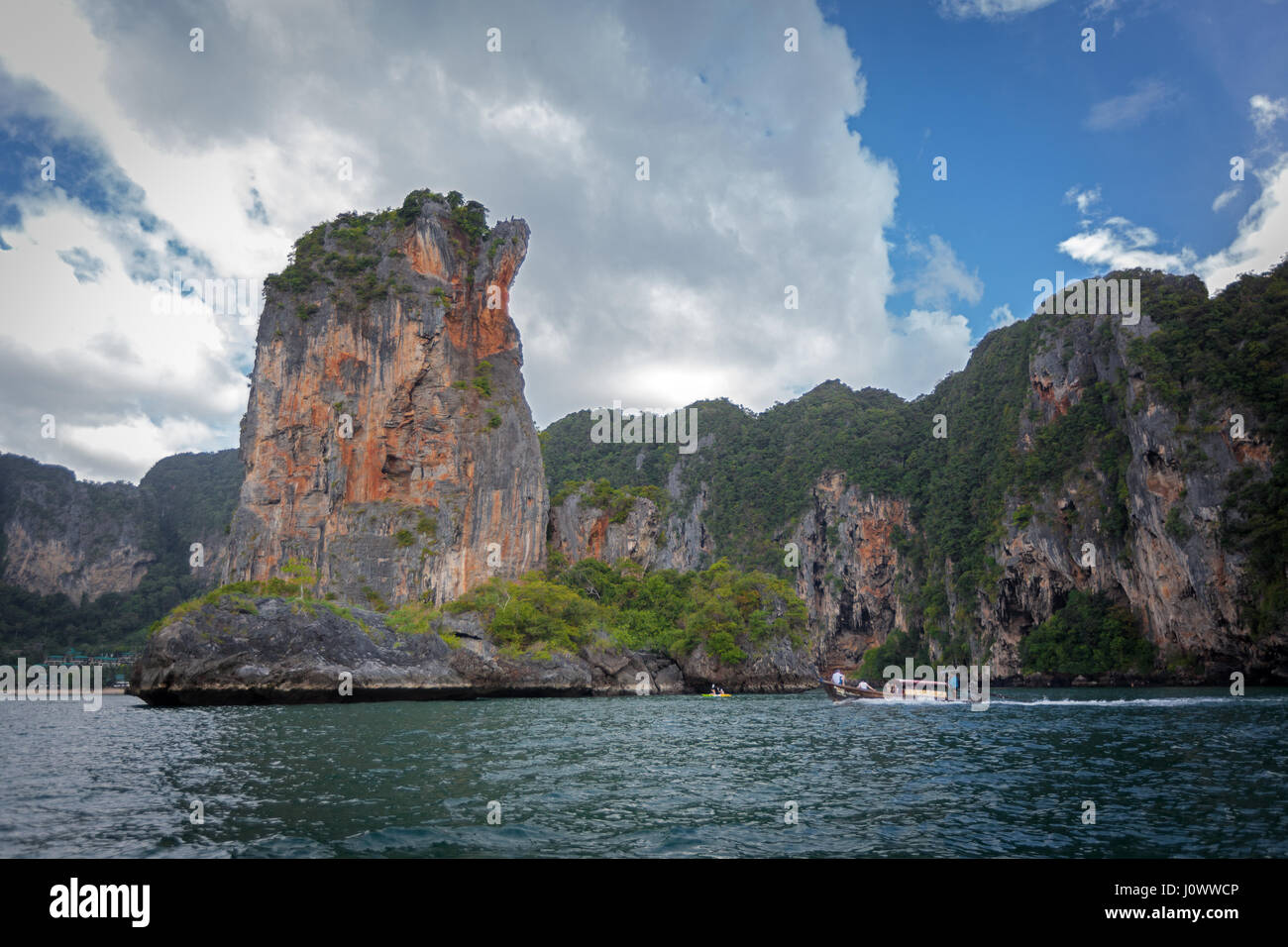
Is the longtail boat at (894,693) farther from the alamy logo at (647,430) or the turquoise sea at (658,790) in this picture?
the alamy logo at (647,430)

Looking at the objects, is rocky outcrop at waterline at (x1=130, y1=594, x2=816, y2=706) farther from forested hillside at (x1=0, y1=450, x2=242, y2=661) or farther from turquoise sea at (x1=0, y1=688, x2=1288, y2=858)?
forested hillside at (x1=0, y1=450, x2=242, y2=661)

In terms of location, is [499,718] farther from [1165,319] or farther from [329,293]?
[1165,319]

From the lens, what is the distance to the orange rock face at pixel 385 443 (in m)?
57.8

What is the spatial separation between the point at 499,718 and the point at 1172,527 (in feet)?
175
